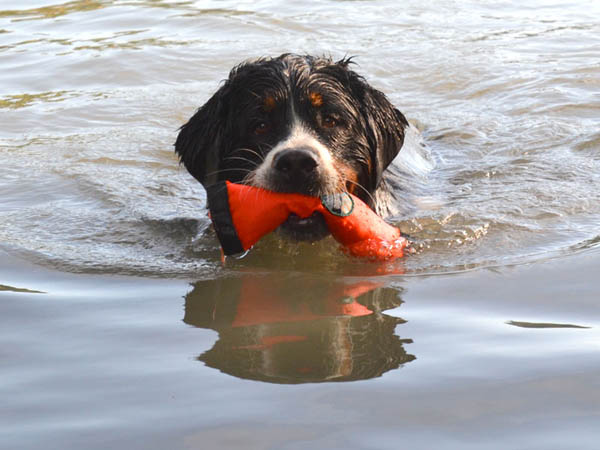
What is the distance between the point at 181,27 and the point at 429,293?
9.61 metres

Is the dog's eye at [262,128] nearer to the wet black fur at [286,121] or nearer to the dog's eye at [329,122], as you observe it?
the wet black fur at [286,121]

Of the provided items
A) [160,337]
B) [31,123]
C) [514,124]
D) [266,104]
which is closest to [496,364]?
[160,337]

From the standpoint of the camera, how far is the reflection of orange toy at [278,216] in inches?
191

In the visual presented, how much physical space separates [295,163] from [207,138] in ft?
3.42

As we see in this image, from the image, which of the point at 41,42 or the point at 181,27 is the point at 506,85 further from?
the point at 41,42

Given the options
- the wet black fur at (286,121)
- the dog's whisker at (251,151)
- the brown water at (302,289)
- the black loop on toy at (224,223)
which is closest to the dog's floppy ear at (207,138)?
the wet black fur at (286,121)

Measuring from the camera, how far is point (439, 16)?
44.1ft

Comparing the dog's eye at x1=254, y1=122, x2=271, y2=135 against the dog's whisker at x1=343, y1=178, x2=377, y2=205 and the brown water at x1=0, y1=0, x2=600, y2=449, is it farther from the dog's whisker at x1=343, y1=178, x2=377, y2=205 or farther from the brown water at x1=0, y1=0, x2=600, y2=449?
the brown water at x1=0, y1=0, x2=600, y2=449

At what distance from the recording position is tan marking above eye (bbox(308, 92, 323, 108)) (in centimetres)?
528

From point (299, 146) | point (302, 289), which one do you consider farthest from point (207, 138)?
point (302, 289)

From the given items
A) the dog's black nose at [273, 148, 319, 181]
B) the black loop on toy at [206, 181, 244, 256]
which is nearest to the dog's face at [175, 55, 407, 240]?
the dog's black nose at [273, 148, 319, 181]

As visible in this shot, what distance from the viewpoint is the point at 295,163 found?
4809mm

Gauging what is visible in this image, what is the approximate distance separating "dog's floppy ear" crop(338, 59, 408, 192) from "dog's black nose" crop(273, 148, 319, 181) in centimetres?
92

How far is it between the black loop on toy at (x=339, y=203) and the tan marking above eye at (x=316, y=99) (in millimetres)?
604
